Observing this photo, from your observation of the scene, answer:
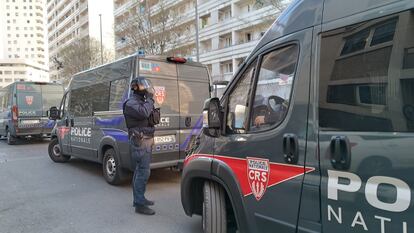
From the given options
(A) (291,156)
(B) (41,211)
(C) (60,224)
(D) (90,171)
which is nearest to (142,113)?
(C) (60,224)

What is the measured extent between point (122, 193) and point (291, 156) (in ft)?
13.9

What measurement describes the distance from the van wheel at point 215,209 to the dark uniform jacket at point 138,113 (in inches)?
64.8

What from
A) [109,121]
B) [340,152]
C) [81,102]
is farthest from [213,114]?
[81,102]

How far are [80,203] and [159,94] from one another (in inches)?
87.8

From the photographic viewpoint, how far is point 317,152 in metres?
2.24

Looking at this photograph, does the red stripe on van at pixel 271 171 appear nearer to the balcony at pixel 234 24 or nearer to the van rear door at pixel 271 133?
the van rear door at pixel 271 133

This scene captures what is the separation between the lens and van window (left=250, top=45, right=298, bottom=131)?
2.54 metres

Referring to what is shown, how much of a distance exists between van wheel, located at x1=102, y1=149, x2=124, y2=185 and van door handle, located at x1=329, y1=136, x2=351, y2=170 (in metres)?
4.72

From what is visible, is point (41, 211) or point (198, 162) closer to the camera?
point (198, 162)

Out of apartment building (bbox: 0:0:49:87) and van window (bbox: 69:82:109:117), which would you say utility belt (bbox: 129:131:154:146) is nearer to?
van window (bbox: 69:82:109:117)

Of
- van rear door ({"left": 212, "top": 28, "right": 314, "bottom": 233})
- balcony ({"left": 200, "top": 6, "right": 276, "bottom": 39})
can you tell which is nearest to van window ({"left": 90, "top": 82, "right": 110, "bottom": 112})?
van rear door ({"left": 212, "top": 28, "right": 314, "bottom": 233})

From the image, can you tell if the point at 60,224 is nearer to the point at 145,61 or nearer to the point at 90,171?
the point at 145,61

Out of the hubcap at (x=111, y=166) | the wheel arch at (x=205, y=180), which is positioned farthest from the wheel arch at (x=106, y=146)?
the wheel arch at (x=205, y=180)

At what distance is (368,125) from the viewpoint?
2.03 meters
